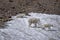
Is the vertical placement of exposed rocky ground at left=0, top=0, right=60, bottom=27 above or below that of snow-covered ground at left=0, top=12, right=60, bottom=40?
below

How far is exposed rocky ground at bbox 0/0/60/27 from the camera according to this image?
10844 mm

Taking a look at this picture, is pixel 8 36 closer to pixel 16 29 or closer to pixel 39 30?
pixel 16 29

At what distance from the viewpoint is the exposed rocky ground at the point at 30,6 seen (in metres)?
10.8

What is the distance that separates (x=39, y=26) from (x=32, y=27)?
0.91 ft

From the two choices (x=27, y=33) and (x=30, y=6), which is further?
(x=30, y=6)

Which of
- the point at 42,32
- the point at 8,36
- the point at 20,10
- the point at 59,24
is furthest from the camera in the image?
the point at 20,10

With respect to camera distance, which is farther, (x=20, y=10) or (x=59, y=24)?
(x=20, y=10)

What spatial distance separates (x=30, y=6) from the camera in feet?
37.3

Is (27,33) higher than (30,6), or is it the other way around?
(27,33)

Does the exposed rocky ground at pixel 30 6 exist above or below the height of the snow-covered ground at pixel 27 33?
below

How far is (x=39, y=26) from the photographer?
22.3ft

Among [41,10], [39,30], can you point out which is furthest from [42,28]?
[41,10]

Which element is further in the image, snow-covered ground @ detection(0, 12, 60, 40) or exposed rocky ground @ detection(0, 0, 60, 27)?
exposed rocky ground @ detection(0, 0, 60, 27)

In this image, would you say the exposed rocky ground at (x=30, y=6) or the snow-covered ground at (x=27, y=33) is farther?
the exposed rocky ground at (x=30, y=6)
